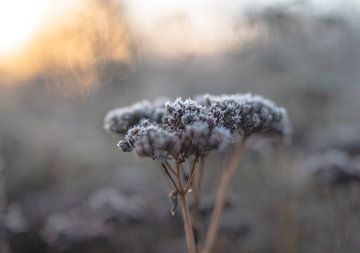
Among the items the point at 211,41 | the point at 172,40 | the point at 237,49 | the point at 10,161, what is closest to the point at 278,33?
the point at 237,49

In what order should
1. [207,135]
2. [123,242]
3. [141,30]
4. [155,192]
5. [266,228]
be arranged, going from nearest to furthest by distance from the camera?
[207,135], [123,242], [266,228], [155,192], [141,30]

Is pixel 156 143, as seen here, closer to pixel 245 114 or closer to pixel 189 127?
pixel 189 127

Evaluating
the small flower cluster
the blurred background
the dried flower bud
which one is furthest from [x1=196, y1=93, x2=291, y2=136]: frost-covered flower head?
the blurred background

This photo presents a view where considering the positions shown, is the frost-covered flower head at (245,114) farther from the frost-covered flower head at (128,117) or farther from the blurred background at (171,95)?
the blurred background at (171,95)

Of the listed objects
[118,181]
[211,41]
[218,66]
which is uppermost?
[218,66]

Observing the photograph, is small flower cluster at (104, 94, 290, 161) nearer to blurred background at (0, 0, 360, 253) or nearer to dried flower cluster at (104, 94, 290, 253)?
dried flower cluster at (104, 94, 290, 253)

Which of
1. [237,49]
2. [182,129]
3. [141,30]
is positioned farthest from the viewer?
[141,30]

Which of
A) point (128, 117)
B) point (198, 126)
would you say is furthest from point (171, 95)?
point (198, 126)

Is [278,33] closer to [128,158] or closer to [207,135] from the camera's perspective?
[128,158]
